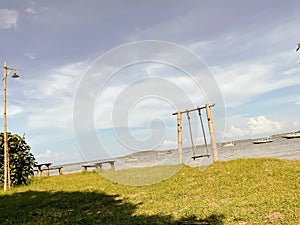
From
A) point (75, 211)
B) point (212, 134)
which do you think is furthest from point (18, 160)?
point (212, 134)

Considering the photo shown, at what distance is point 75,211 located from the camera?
10.3 metres

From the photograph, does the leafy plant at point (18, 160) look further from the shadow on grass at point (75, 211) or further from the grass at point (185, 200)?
the shadow on grass at point (75, 211)

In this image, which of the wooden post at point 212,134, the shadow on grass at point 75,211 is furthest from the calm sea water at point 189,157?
the shadow on grass at point 75,211

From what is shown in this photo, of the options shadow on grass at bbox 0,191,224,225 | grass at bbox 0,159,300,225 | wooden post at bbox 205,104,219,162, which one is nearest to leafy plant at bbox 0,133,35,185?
grass at bbox 0,159,300,225

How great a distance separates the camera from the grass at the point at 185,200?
7.89m

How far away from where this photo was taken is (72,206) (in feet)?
36.8

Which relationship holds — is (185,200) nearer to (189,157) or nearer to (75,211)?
(75,211)

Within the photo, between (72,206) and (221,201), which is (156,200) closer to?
(221,201)

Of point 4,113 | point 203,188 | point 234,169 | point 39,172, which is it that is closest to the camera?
point 203,188

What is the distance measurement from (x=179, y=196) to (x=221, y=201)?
196 centimetres

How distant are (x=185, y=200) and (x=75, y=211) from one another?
13.1ft

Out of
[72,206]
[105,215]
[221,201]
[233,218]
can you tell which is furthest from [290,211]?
[72,206]

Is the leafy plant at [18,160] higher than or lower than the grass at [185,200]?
higher

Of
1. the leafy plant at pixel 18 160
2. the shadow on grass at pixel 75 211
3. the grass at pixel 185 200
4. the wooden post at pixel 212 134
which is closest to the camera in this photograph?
the grass at pixel 185 200
